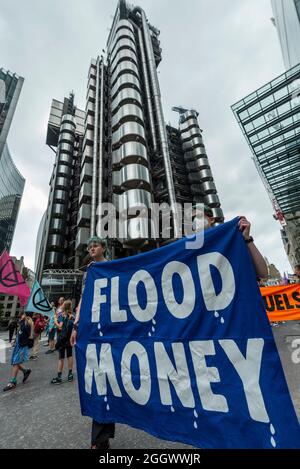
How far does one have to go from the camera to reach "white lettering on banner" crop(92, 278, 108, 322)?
226cm

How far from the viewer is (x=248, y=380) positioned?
1444 millimetres

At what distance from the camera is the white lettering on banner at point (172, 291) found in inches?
66.0

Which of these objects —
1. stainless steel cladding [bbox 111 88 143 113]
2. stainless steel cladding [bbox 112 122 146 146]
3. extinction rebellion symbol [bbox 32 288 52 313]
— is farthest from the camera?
stainless steel cladding [bbox 111 88 143 113]

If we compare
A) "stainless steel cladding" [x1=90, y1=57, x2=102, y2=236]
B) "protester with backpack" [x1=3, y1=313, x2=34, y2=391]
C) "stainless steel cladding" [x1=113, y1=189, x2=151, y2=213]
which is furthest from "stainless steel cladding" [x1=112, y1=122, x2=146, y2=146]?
"protester with backpack" [x1=3, y1=313, x2=34, y2=391]

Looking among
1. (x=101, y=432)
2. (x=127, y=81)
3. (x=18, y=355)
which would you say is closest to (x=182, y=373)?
(x=101, y=432)

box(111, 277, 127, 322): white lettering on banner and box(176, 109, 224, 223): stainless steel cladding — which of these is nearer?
box(111, 277, 127, 322): white lettering on banner

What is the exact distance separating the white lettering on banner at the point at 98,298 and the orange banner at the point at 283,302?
7.12 meters

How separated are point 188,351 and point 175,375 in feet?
0.74

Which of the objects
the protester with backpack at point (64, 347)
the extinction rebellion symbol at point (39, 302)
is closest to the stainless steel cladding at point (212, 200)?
the extinction rebellion symbol at point (39, 302)

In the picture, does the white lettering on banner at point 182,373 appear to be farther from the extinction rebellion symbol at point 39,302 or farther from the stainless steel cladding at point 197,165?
the stainless steel cladding at point 197,165

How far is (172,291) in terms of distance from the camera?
6.23 ft

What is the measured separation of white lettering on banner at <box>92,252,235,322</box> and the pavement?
4.22ft

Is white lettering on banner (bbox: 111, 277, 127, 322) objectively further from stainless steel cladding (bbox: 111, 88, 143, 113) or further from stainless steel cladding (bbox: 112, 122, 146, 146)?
stainless steel cladding (bbox: 111, 88, 143, 113)

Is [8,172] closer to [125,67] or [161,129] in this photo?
[125,67]
